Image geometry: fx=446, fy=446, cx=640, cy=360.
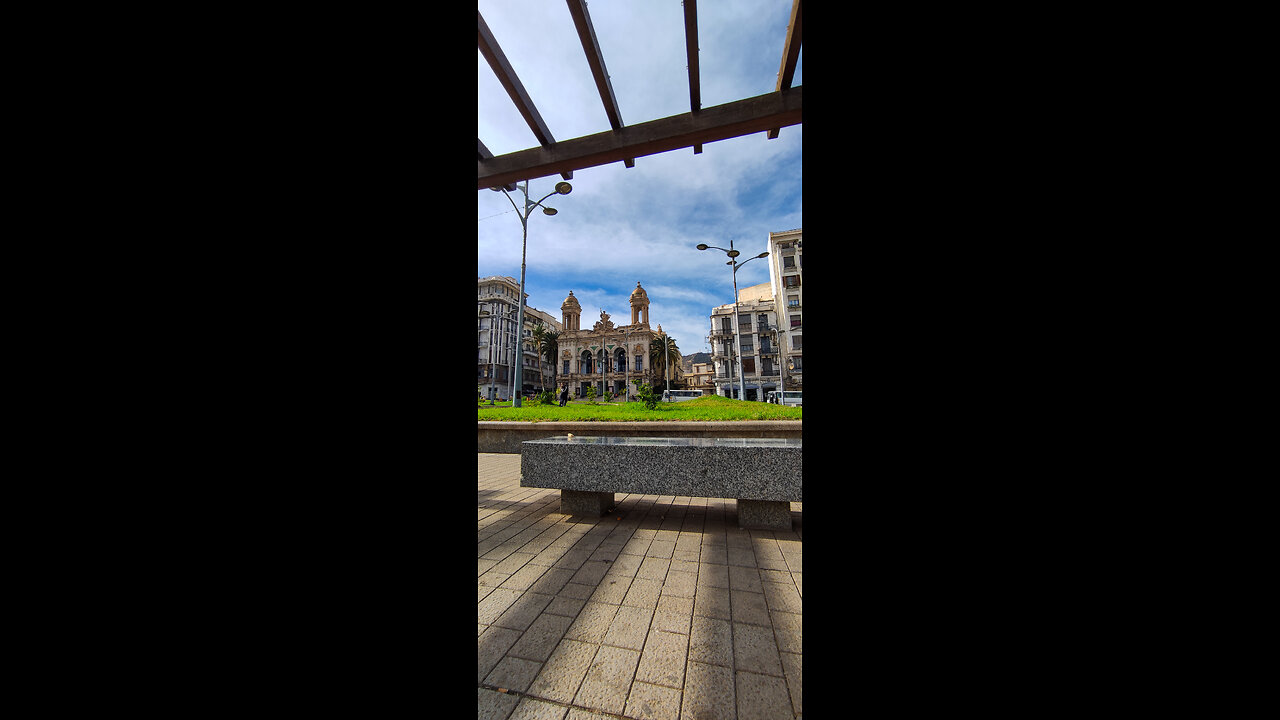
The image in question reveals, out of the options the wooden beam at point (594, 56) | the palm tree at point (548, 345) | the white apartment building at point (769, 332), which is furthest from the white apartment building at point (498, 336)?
the wooden beam at point (594, 56)

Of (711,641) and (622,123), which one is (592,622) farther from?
(622,123)

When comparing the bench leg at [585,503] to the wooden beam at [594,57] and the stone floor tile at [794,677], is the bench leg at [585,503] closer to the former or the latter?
the stone floor tile at [794,677]

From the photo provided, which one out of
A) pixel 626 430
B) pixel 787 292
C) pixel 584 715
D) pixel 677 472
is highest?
pixel 787 292

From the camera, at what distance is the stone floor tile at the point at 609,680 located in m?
1.88

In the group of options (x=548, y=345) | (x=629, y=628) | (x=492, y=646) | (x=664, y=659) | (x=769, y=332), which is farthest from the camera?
(x=548, y=345)

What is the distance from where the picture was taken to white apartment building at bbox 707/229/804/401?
1742 inches

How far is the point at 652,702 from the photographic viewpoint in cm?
187

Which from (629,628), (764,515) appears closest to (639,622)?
(629,628)

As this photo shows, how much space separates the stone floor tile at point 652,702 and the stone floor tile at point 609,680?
0.12 feet

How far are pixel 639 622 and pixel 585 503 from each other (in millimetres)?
2191
